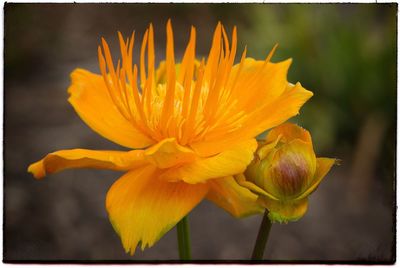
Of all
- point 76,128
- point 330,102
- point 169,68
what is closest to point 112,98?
point 169,68

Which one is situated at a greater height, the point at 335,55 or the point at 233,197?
the point at 335,55

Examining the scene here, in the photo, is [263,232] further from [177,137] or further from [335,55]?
[335,55]

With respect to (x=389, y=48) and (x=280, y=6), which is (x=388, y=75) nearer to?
(x=389, y=48)

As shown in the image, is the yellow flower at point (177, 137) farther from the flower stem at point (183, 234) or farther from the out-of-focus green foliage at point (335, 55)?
the out-of-focus green foliage at point (335, 55)

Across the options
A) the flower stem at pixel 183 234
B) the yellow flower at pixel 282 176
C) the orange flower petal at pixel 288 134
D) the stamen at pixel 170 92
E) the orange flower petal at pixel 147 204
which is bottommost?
the flower stem at pixel 183 234

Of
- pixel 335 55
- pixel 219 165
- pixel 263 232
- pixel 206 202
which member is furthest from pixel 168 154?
pixel 335 55

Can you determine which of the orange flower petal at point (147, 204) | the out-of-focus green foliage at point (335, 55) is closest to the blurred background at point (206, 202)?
the out-of-focus green foliage at point (335, 55)
